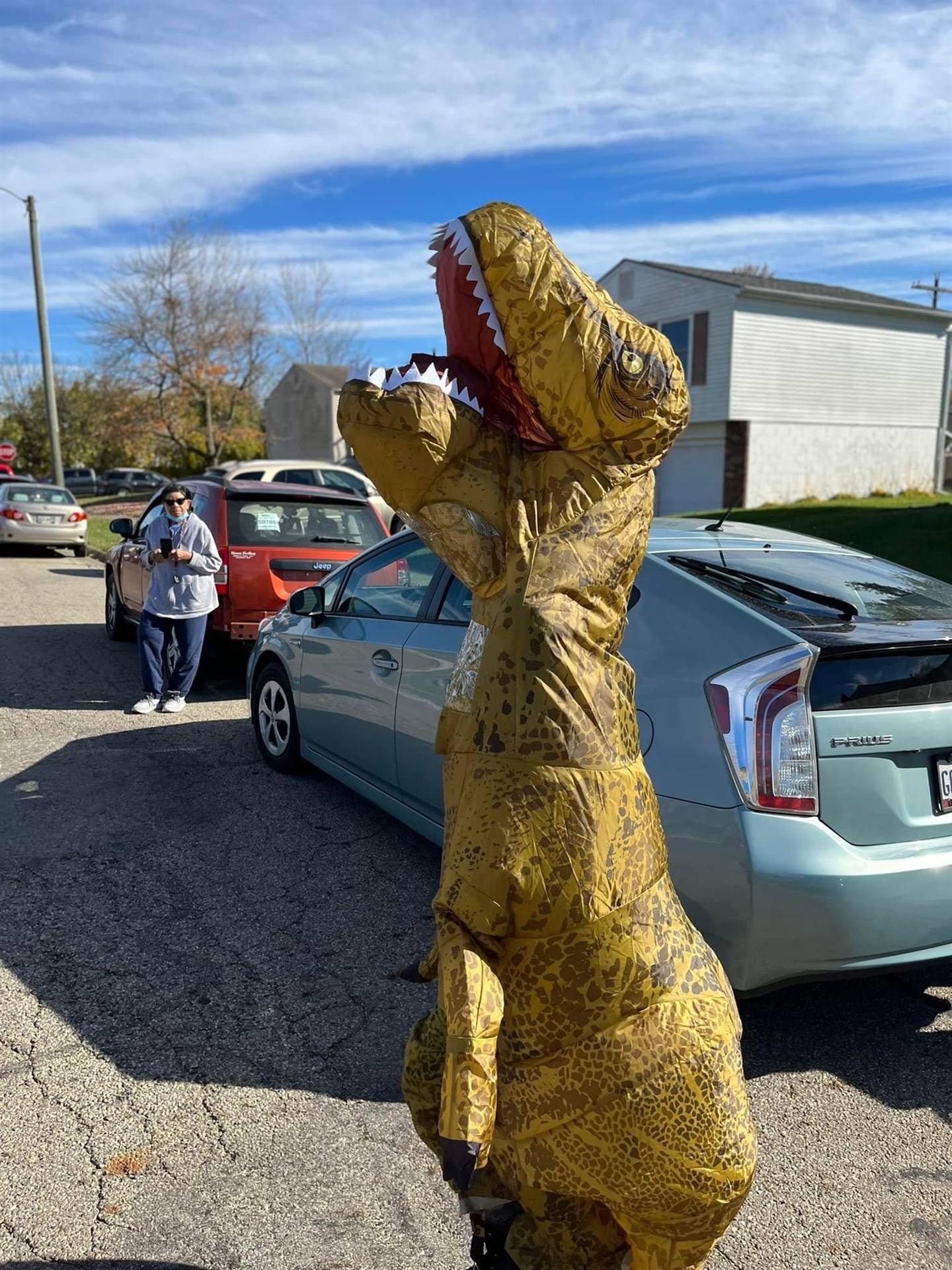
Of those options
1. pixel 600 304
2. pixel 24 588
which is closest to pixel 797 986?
pixel 600 304

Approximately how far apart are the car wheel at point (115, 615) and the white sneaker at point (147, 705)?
8.73 ft

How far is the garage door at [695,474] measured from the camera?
26.9 m

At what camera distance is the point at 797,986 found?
373 centimetres

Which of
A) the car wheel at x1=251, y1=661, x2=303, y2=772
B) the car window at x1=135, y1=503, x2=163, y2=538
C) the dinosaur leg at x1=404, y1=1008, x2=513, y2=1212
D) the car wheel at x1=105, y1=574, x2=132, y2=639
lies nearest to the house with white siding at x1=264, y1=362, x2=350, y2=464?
the car wheel at x1=105, y1=574, x2=132, y2=639

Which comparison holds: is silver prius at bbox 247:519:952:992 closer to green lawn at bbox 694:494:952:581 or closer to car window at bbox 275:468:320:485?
green lawn at bbox 694:494:952:581

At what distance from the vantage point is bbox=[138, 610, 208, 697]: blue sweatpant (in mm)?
7500

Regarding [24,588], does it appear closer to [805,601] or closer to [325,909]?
[325,909]

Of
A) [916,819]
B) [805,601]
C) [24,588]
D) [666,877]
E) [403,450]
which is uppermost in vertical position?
[403,450]

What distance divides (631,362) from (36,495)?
820 inches

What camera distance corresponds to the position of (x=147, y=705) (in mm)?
7477

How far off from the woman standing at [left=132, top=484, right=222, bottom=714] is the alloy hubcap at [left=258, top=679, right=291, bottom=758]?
5.21 ft

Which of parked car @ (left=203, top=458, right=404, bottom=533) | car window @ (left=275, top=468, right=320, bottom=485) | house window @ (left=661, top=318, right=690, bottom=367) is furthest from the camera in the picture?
house window @ (left=661, top=318, right=690, bottom=367)

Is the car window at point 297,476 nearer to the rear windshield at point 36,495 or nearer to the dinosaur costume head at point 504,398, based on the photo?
the rear windshield at point 36,495

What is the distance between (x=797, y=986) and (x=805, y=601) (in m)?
1.48
